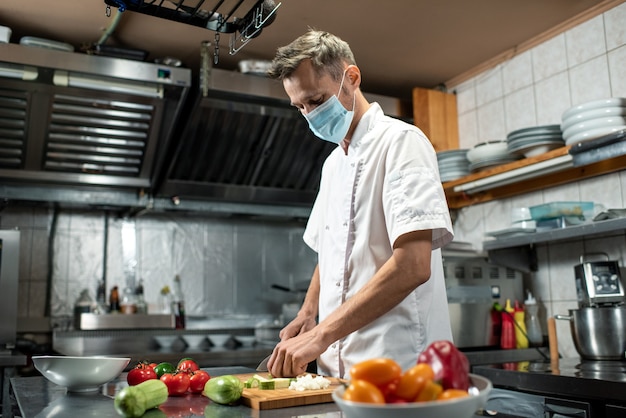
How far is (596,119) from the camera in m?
2.80

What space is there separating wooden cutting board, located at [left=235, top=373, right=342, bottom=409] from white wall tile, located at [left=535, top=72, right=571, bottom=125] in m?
2.62

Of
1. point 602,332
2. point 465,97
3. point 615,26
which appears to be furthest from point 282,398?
point 465,97

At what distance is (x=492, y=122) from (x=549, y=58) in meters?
0.54

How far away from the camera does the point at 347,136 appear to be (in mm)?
1841

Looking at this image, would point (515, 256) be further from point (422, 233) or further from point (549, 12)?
point (422, 233)

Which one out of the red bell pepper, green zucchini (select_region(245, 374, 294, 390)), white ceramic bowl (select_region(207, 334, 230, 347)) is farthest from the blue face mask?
white ceramic bowl (select_region(207, 334, 230, 347))

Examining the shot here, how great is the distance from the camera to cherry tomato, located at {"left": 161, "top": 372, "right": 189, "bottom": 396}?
4.75ft

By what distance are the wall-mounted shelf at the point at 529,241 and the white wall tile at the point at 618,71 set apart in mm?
709

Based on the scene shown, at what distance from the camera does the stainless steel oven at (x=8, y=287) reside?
3.18 metres

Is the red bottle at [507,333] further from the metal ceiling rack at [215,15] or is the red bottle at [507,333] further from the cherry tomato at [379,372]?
the cherry tomato at [379,372]

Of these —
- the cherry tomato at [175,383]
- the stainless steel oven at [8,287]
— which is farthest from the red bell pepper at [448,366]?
the stainless steel oven at [8,287]

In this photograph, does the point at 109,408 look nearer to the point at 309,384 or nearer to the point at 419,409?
the point at 309,384

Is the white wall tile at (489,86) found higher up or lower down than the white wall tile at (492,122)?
higher up

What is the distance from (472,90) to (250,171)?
1.58 m
